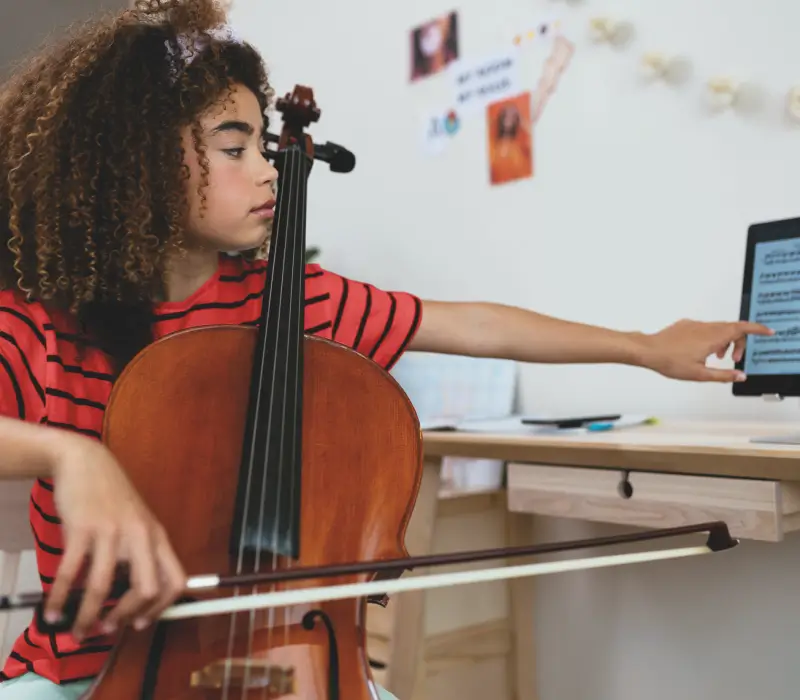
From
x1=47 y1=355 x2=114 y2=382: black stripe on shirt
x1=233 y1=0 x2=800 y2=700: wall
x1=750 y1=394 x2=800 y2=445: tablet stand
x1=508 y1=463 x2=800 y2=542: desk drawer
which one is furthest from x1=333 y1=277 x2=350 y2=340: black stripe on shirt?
x1=233 y1=0 x2=800 y2=700: wall

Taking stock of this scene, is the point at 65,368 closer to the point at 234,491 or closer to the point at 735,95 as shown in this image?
the point at 234,491

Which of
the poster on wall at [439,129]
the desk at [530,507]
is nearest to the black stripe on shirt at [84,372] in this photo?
the desk at [530,507]

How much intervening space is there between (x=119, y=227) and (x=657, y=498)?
0.61 metres

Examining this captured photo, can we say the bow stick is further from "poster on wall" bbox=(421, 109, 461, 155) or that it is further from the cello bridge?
"poster on wall" bbox=(421, 109, 461, 155)

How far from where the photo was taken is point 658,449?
82 cm

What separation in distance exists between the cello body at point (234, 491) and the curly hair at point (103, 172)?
109 millimetres

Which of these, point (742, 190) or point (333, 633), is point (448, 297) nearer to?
point (742, 190)

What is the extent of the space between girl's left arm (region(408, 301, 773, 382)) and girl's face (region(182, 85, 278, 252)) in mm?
212

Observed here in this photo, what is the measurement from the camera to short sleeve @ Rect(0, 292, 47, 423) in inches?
26.0

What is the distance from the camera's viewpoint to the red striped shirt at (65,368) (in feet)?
2.09

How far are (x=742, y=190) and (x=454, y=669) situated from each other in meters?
0.90

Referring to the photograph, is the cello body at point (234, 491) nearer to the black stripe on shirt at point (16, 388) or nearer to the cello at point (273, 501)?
the cello at point (273, 501)

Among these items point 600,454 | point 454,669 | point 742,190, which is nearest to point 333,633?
point 600,454

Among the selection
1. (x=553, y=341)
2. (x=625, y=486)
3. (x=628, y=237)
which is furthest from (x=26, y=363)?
(x=628, y=237)
